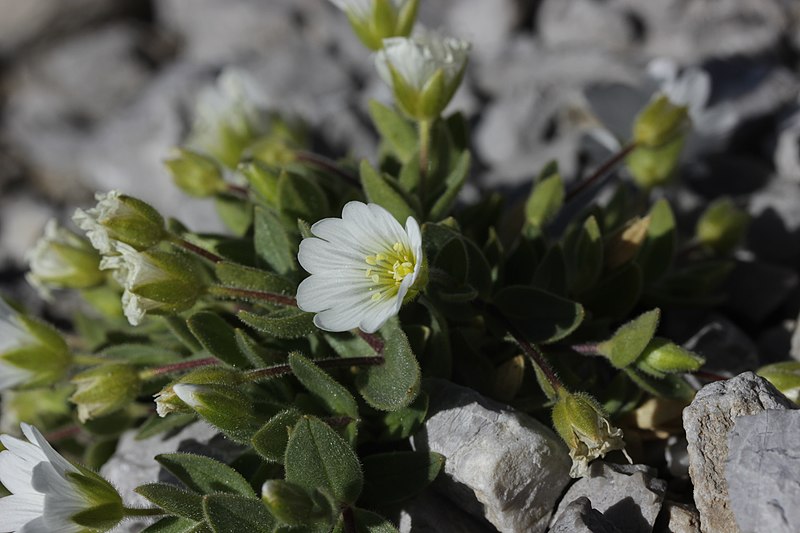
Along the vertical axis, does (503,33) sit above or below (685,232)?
above

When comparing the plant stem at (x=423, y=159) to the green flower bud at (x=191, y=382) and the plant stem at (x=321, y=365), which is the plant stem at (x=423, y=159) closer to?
the plant stem at (x=321, y=365)

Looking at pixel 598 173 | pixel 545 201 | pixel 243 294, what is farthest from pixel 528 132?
pixel 243 294

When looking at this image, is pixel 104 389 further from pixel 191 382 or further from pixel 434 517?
pixel 434 517

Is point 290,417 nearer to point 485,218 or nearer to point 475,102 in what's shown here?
point 485,218

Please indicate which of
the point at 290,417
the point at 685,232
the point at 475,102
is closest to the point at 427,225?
the point at 290,417

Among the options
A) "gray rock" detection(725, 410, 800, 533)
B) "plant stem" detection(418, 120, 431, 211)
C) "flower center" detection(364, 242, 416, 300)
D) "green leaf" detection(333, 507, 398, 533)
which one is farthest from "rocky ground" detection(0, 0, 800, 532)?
"plant stem" detection(418, 120, 431, 211)

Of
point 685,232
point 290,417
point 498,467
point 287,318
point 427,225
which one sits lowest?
point 685,232
